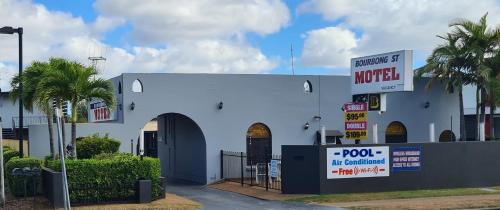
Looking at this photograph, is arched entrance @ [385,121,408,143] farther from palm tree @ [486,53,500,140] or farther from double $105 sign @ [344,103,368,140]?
double $105 sign @ [344,103,368,140]

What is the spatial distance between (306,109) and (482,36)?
8.65 metres

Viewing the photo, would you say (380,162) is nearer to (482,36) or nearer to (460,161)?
(460,161)

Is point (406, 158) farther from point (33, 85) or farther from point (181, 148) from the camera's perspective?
point (33, 85)

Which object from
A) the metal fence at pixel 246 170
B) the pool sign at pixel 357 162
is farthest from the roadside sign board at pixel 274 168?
the pool sign at pixel 357 162

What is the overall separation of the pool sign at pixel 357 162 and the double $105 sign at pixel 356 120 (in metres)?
0.69

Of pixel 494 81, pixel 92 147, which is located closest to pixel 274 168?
pixel 92 147

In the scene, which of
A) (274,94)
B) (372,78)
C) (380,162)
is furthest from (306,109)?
(380,162)

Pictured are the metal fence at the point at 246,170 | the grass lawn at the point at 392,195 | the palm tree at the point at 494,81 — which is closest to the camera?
the grass lawn at the point at 392,195

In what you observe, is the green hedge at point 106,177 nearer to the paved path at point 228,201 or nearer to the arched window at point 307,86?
the paved path at point 228,201

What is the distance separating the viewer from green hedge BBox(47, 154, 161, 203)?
1789cm

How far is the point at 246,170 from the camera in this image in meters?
27.3

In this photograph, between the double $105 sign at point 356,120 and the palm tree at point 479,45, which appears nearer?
the double $105 sign at point 356,120

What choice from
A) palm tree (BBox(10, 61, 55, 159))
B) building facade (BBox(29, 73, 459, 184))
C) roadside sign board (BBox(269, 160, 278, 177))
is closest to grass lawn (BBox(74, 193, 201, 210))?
palm tree (BBox(10, 61, 55, 159))

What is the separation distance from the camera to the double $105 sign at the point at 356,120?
871 inches
